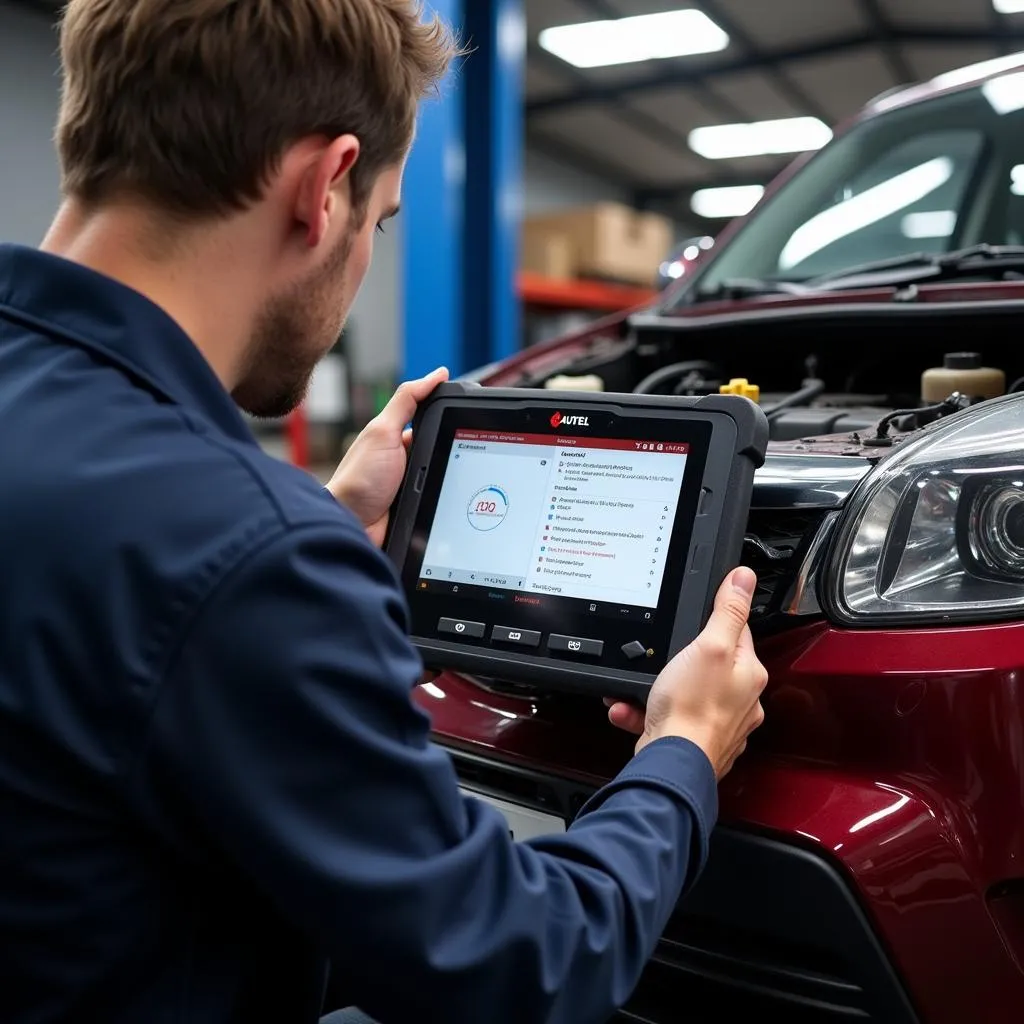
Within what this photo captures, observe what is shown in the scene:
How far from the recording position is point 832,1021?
1018mm

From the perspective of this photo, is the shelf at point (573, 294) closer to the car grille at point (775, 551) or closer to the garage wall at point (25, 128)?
the garage wall at point (25, 128)

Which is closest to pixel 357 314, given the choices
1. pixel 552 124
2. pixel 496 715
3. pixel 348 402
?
pixel 348 402

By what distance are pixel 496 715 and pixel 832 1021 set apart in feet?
1.56

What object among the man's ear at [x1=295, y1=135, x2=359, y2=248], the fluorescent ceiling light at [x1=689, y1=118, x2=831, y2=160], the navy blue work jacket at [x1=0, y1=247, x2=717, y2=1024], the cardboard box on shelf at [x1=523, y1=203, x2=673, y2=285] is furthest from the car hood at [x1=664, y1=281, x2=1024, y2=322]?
the fluorescent ceiling light at [x1=689, y1=118, x2=831, y2=160]

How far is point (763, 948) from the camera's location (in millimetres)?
1055

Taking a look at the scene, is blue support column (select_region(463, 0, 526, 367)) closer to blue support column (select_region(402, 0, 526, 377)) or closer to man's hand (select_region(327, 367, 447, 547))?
blue support column (select_region(402, 0, 526, 377))

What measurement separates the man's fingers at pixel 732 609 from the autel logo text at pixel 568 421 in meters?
0.25

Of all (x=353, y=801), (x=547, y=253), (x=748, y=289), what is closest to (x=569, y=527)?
(x=353, y=801)

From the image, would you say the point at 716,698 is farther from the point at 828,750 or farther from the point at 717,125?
the point at 717,125

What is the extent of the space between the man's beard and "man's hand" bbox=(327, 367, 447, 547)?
360mm

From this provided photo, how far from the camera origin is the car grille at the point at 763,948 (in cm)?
98

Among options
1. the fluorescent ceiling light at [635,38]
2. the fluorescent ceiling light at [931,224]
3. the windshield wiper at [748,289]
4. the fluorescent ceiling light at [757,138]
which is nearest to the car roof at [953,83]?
the fluorescent ceiling light at [931,224]

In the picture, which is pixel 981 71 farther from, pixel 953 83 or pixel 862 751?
pixel 862 751

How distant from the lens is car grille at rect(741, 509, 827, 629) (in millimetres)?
1086
